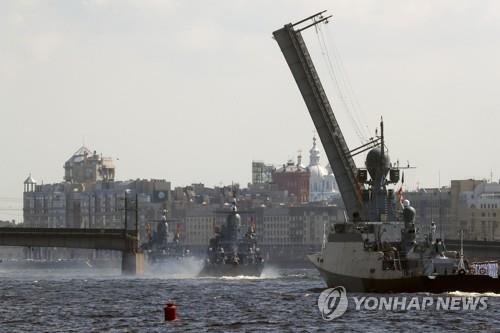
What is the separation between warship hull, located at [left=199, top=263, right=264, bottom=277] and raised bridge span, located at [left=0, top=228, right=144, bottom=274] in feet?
23.5

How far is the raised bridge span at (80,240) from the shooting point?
155 meters

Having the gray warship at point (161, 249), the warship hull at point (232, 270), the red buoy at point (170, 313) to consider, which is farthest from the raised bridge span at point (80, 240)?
the red buoy at point (170, 313)

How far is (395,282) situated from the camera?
8438 centimetres

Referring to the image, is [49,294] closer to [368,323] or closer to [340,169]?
[340,169]

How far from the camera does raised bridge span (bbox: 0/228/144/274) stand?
508 feet

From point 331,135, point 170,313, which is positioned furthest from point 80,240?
point 170,313

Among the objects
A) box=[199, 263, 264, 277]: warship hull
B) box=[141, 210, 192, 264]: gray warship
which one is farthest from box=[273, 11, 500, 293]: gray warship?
box=[141, 210, 192, 264]: gray warship

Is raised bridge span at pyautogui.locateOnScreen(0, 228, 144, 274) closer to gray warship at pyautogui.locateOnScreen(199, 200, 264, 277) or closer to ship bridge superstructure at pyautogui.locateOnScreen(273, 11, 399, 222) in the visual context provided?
gray warship at pyautogui.locateOnScreen(199, 200, 264, 277)

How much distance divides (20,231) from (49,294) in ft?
182

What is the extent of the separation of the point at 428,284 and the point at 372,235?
6723 mm

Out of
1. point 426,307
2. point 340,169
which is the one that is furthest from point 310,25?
point 426,307

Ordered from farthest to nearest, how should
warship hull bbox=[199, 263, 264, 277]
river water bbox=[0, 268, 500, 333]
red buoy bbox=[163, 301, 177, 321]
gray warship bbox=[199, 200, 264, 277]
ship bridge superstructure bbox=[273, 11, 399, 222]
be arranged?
gray warship bbox=[199, 200, 264, 277]
warship hull bbox=[199, 263, 264, 277]
ship bridge superstructure bbox=[273, 11, 399, 222]
red buoy bbox=[163, 301, 177, 321]
river water bbox=[0, 268, 500, 333]

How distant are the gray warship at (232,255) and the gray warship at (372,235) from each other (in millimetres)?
54461

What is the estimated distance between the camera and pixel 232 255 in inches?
6304
